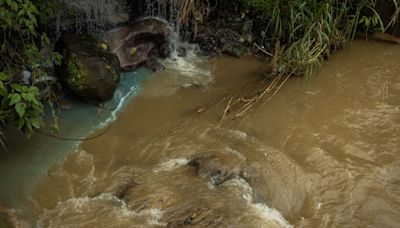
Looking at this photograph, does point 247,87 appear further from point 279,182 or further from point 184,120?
point 279,182

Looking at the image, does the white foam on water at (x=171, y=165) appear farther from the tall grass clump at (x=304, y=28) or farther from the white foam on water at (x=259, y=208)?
the tall grass clump at (x=304, y=28)

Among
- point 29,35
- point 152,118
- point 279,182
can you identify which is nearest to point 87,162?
point 152,118

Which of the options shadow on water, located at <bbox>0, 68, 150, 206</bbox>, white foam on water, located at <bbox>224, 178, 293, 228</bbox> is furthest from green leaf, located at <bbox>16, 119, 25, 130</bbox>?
white foam on water, located at <bbox>224, 178, 293, 228</bbox>

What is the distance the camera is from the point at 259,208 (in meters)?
3.64

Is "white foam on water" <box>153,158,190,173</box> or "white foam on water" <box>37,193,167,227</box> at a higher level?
"white foam on water" <box>153,158,190,173</box>

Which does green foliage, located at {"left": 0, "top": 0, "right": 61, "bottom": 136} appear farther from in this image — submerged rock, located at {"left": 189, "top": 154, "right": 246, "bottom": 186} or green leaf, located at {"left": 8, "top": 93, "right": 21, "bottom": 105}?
submerged rock, located at {"left": 189, "top": 154, "right": 246, "bottom": 186}

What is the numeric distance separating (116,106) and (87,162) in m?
0.91

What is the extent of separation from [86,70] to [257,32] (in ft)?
8.03

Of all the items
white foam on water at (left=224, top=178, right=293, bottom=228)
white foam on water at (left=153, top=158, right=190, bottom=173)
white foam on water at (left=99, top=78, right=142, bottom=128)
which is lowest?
white foam on water at (left=224, top=178, right=293, bottom=228)

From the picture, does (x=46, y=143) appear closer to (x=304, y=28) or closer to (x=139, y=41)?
(x=139, y=41)

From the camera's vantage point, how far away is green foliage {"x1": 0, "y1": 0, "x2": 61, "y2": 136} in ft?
11.9

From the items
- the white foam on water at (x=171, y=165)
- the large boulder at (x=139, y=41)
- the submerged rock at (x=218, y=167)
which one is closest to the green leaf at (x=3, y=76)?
the white foam on water at (x=171, y=165)

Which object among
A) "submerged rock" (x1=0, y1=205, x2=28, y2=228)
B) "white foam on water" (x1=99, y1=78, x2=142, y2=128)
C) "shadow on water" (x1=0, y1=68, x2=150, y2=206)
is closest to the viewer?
"submerged rock" (x1=0, y1=205, x2=28, y2=228)

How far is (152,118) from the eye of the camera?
470 centimetres
